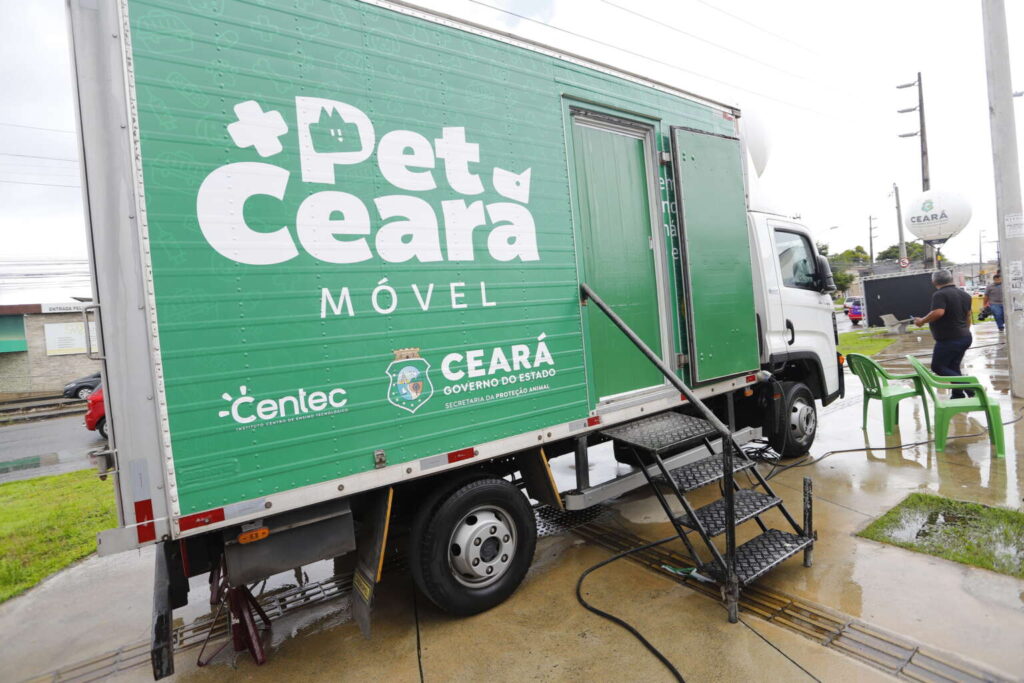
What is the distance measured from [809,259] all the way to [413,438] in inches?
206

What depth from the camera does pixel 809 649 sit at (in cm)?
273

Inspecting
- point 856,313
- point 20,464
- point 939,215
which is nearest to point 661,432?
point 20,464

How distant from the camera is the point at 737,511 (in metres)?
3.51

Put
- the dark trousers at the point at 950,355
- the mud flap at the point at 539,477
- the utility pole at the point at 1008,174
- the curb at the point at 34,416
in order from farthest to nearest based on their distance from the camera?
1. the curb at the point at 34,416
2. the utility pole at the point at 1008,174
3. the dark trousers at the point at 950,355
4. the mud flap at the point at 539,477

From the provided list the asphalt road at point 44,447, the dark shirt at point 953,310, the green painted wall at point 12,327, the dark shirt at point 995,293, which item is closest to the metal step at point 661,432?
the dark shirt at point 953,310

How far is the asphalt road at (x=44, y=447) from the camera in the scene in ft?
29.4

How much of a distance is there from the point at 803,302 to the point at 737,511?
3.33m

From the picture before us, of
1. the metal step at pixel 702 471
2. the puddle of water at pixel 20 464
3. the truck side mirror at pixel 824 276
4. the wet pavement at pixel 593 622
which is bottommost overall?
the wet pavement at pixel 593 622

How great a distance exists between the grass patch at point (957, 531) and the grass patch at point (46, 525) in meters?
6.26

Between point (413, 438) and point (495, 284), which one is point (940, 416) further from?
point (413, 438)

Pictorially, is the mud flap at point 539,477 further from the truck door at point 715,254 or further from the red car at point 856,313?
the red car at point 856,313

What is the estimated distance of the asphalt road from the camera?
8969 mm

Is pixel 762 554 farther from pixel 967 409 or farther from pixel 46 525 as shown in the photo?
pixel 46 525

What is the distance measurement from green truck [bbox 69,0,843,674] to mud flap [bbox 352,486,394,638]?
0.05ft
